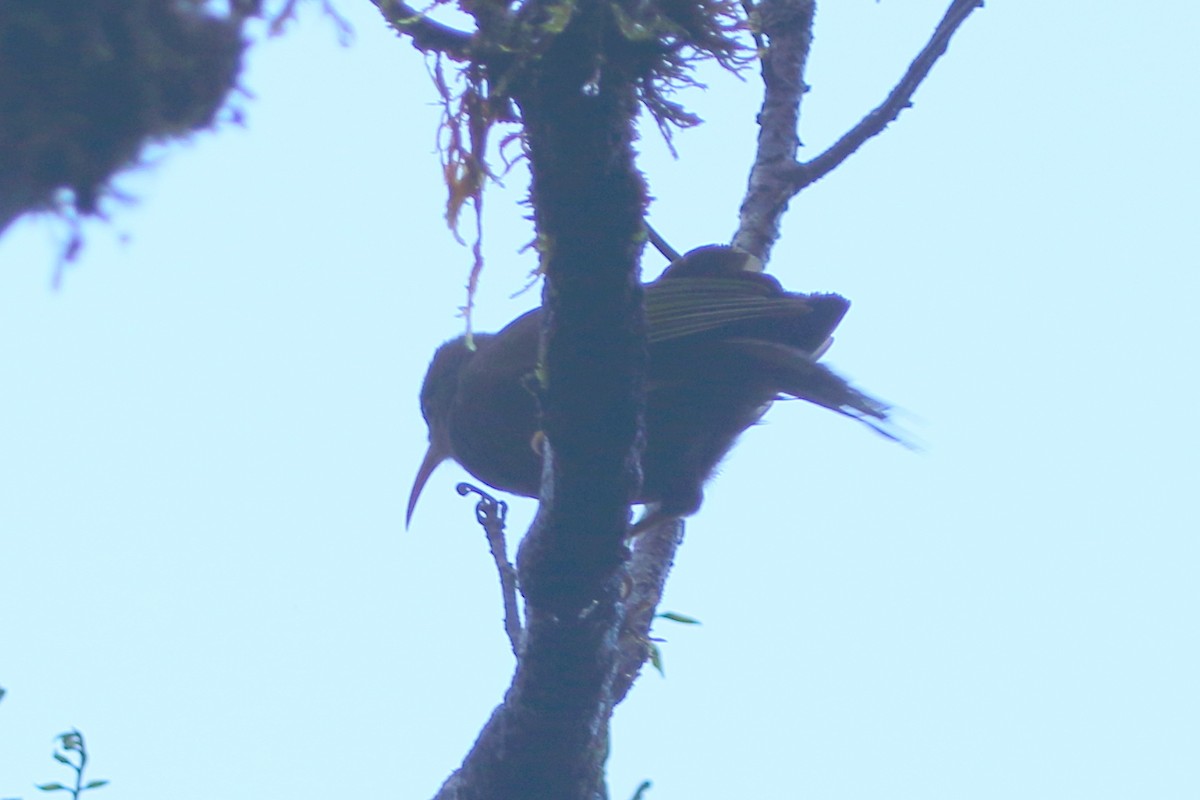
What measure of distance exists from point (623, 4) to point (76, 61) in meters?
1.17

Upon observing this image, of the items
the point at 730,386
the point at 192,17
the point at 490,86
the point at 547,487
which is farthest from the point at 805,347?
the point at 192,17

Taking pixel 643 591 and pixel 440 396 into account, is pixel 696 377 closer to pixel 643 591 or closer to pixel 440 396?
pixel 643 591

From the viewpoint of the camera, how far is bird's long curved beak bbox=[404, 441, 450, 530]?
5770 millimetres

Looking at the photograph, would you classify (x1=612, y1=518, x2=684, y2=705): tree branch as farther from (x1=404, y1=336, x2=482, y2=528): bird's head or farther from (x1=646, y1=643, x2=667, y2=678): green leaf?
(x1=404, y1=336, x2=482, y2=528): bird's head

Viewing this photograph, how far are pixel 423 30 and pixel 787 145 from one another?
2.62 m

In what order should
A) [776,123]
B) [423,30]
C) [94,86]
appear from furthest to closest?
[776,123], [423,30], [94,86]

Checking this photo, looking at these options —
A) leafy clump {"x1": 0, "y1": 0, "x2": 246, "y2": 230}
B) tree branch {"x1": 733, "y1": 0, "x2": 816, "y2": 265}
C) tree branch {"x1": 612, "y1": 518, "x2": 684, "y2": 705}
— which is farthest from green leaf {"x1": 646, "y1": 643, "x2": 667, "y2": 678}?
leafy clump {"x1": 0, "y1": 0, "x2": 246, "y2": 230}

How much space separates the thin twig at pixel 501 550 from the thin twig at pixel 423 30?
148 cm

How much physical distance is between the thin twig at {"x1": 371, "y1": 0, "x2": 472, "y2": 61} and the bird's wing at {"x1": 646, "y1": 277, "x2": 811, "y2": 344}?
1.55 metres

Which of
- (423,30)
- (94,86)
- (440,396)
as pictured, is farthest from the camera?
(440,396)

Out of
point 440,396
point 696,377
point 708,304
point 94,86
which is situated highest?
point 440,396

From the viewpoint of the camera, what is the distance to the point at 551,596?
274 cm

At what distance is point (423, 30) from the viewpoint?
2.43 m

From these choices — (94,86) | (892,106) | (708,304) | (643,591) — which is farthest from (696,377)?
(94,86)
